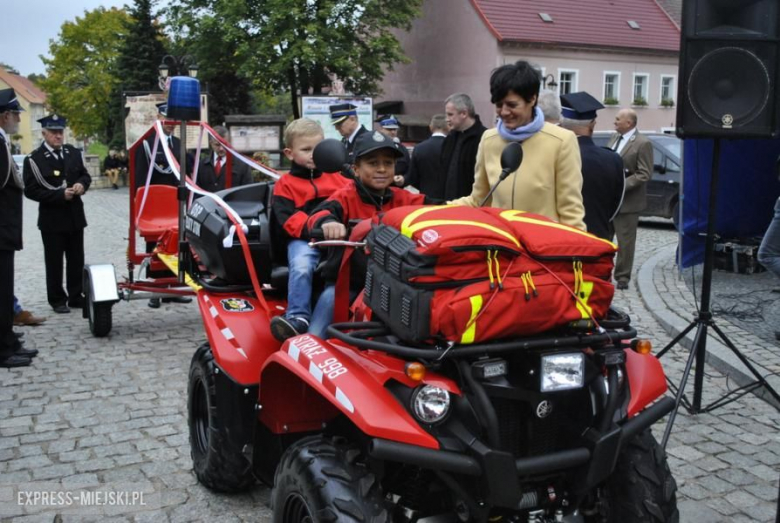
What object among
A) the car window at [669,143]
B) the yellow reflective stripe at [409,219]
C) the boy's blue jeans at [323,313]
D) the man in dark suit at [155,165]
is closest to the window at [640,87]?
the car window at [669,143]

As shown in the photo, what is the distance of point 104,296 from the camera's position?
7395 millimetres

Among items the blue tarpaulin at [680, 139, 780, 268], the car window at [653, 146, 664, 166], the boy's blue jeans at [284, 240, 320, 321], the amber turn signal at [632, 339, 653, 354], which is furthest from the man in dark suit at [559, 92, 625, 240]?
the car window at [653, 146, 664, 166]

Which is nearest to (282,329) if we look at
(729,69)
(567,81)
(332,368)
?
(332,368)

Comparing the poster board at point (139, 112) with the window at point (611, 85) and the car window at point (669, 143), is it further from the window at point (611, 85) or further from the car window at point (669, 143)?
the window at point (611, 85)

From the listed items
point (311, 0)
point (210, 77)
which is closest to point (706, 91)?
point (311, 0)

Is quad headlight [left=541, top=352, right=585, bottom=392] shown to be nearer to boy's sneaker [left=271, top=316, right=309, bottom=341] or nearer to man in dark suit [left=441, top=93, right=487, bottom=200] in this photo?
boy's sneaker [left=271, top=316, right=309, bottom=341]

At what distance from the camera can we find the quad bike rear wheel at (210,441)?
12.6 feet

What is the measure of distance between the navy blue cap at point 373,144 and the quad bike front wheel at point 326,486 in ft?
4.24

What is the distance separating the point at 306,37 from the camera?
3912 centimetres

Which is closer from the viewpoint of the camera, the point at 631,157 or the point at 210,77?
the point at 631,157

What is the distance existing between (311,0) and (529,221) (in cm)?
3859

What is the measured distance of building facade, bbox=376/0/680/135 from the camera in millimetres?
40438

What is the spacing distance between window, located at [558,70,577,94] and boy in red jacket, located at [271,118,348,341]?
3882 centimetres

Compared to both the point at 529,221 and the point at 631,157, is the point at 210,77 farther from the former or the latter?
the point at 529,221
